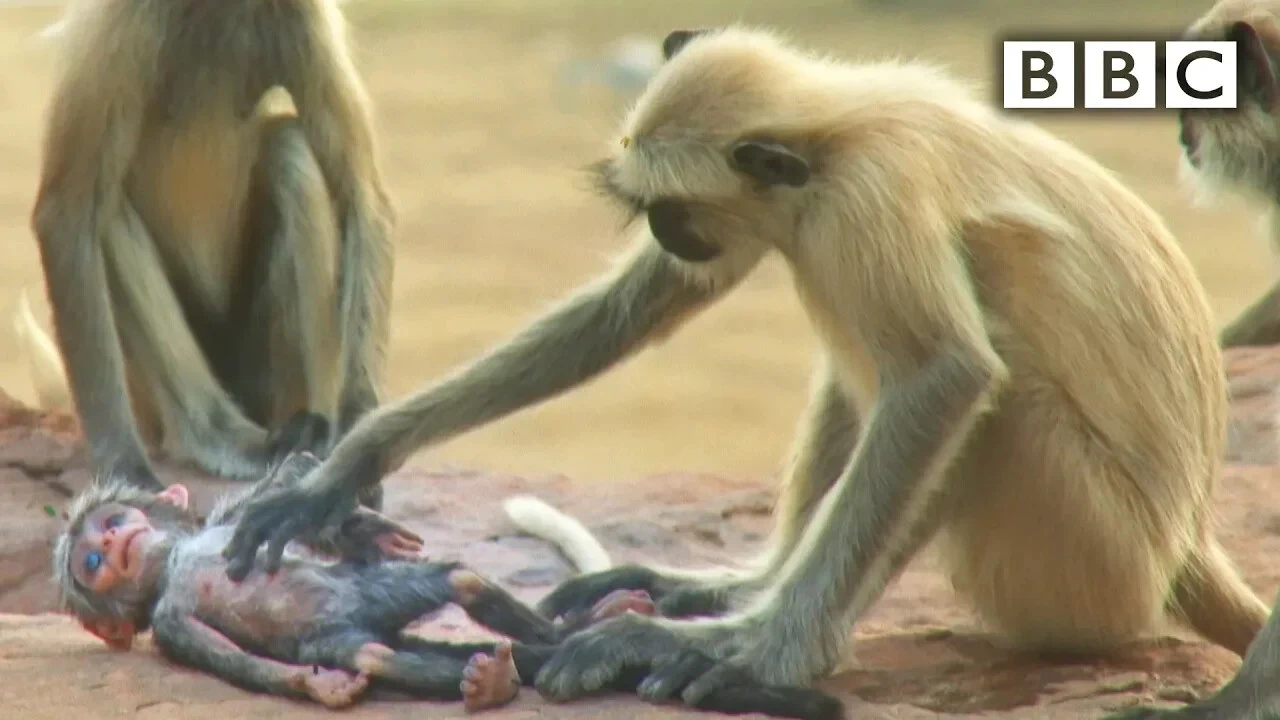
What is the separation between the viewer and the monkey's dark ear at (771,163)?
10.5 feet

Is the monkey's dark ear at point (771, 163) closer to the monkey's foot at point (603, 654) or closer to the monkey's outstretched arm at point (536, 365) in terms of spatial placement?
the monkey's outstretched arm at point (536, 365)

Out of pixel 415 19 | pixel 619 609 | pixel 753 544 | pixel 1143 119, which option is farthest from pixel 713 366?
pixel 619 609

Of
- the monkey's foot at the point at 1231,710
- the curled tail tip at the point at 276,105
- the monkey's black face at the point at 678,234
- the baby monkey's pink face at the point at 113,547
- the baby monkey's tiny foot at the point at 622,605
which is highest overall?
the curled tail tip at the point at 276,105

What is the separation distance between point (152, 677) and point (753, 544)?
7.41 ft

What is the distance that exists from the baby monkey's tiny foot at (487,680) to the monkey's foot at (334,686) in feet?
0.70

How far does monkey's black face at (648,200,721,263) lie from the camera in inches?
132

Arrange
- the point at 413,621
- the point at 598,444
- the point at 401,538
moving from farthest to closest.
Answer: the point at 598,444 < the point at 401,538 < the point at 413,621

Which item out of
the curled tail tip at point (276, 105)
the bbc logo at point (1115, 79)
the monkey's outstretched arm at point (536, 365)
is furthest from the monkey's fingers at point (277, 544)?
the curled tail tip at point (276, 105)

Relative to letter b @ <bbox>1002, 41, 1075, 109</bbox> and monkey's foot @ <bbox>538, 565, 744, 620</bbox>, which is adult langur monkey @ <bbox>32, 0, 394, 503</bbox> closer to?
monkey's foot @ <bbox>538, 565, 744, 620</bbox>

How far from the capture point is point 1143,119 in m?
4.89

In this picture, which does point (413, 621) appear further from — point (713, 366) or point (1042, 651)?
point (713, 366)

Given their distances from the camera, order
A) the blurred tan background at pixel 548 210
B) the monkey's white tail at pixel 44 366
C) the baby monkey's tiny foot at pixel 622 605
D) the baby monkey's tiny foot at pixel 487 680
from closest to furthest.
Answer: the baby monkey's tiny foot at pixel 487 680, the baby monkey's tiny foot at pixel 622 605, the blurred tan background at pixel 548 210, the monkey's white tail at pixel 44 366

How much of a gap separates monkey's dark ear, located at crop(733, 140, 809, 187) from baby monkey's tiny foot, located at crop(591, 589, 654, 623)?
0.95 meters

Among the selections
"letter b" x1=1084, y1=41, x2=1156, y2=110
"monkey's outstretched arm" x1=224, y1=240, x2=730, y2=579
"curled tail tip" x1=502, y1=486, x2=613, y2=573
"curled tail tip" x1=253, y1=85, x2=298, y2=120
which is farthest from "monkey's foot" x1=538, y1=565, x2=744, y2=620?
"curled tail tip" x1=253, y1=85, x2=298, y2=120
